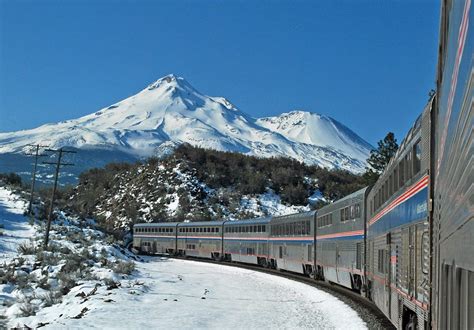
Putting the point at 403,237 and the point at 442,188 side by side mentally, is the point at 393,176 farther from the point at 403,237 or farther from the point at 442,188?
the point at 442,188

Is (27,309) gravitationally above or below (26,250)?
below

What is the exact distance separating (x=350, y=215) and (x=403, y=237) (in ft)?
41.8

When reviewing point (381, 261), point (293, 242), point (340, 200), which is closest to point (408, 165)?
point (381, 261)

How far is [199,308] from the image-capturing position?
830 inches

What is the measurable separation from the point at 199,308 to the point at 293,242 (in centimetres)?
1662

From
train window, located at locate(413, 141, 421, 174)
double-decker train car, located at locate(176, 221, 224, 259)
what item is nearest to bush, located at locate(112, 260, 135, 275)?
double-decker train car, located at locate(176, 221, 224, 259)

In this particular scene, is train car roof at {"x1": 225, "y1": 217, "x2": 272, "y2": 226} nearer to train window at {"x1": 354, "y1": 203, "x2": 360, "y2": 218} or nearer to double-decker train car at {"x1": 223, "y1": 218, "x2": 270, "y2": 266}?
double-decker train car at {"x1": 223, "y1": 218, "x2": 270, "y2": 266}

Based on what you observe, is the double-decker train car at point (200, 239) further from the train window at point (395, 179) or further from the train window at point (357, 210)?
the train window at point (395, 179)

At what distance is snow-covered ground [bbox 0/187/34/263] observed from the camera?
133ft

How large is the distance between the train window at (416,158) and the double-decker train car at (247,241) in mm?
35298

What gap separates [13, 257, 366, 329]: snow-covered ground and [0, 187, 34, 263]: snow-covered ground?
13736 millimetres

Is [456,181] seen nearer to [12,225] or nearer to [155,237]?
[12,225]

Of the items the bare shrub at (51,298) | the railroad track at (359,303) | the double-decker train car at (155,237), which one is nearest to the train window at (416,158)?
the railroad track at (359,303)

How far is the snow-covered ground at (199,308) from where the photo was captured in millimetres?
17516
